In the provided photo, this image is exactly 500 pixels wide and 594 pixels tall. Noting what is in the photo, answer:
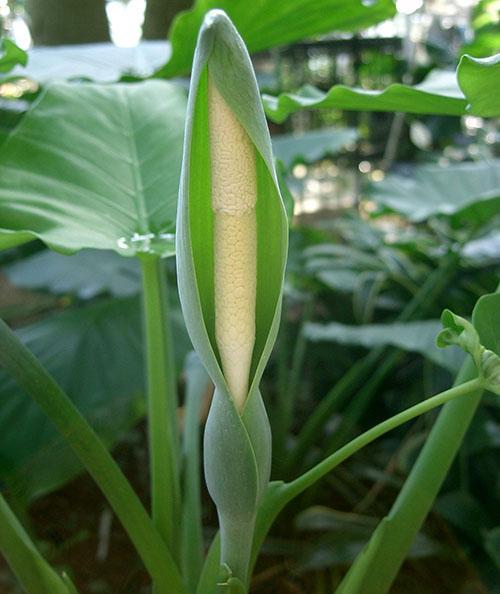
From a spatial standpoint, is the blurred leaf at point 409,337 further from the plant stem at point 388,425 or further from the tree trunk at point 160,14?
the tree trunk at point 160,14

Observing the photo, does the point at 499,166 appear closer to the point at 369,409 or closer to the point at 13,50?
the point at 369,409

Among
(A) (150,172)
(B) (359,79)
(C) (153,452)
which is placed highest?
(A) (150,172)

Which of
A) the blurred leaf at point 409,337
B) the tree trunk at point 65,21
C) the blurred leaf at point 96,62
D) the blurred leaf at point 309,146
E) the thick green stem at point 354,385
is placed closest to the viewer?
the blurred leaf at point 409,337

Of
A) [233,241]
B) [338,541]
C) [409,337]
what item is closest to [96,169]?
[233,241]

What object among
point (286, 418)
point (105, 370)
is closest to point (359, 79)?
point (286, 418)

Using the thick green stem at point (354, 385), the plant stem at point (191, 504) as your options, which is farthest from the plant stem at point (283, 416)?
the plant stem at point (191, 504)

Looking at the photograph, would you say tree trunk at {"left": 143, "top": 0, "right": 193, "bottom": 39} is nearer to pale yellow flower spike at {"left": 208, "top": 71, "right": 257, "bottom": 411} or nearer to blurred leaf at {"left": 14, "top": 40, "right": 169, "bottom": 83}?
blurred leaf at {"left": 14, "top": 40, "right": 169, "bottom": 83}
